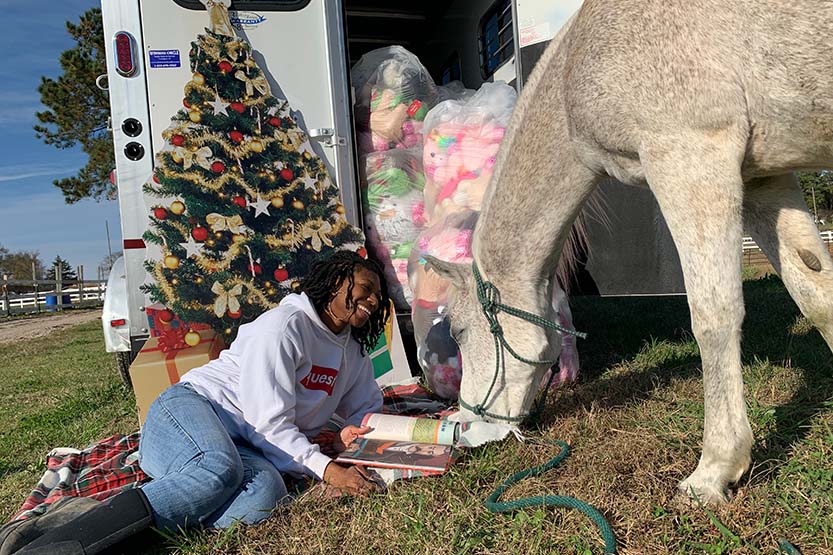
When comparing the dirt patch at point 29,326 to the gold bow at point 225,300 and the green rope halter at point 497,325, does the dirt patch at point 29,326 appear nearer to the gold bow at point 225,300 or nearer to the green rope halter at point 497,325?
the gold bow at point 225,300

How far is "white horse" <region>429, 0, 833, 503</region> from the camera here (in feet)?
6.42

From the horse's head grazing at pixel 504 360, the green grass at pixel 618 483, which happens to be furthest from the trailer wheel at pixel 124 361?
the horse's head grazing at pixel 504 360

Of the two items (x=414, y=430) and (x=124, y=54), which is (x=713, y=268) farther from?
(x=124, y=54)

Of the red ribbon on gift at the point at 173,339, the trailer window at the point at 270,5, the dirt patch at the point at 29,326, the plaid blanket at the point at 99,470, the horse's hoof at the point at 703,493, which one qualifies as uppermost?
the trailer window at the point at 270,5

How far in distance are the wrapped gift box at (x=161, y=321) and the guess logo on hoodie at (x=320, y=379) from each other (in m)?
1.49

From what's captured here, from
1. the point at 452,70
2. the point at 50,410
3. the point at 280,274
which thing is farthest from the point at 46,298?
the point at 280,274

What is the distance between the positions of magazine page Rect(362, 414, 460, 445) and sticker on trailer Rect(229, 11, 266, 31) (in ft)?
8.72

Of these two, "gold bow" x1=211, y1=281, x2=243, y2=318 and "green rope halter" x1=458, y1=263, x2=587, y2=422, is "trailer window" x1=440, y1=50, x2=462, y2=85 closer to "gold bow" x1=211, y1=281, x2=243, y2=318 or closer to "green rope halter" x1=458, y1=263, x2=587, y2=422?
"gold bow" x1=211, y1=281, x2=243, y2=318

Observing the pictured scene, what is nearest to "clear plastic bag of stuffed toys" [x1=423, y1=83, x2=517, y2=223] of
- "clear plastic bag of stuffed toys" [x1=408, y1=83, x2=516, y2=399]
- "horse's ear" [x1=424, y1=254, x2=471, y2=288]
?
"clear plastic bag of stuffed toys" [x1=408, y1=83, x2=516, y2=399]

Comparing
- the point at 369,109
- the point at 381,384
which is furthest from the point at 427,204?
the point at 381,384

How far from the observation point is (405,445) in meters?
2.60

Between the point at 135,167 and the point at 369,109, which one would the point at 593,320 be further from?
the point at 135,167

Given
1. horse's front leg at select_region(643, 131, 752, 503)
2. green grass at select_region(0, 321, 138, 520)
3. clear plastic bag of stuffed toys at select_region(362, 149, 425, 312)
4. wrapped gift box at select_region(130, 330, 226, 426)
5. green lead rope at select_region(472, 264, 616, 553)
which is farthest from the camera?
clear plastic bag of stuffed toys at select_region(362, 149, 425, 312)

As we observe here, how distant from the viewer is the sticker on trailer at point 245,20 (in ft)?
13.2
